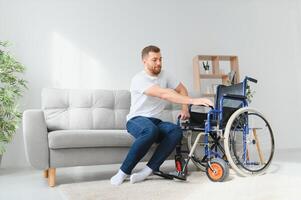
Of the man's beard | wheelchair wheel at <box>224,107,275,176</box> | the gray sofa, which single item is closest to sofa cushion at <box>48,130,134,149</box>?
the gray sofa

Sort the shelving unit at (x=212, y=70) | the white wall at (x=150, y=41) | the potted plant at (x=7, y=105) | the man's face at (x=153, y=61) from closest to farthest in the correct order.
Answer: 1. the man's face at (x=153, y=61)
2. the potted plant at (x=7, y=105)
3. the white wall at (x=150, y=41)
4. the shelving unit at (x=212, y=70)

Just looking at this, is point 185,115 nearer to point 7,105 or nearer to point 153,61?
point 153,61

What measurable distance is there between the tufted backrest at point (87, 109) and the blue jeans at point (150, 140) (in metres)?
0.64

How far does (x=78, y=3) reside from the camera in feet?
12.4

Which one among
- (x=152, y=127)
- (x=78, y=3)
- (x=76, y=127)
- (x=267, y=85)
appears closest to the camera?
(x=152, y=127)

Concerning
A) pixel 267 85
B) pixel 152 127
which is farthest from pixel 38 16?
pixel 267 85

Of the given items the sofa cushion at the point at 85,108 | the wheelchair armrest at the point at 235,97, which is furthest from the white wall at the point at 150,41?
the wheelchair armrest at the point at 235,97

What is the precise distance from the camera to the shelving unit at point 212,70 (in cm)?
399

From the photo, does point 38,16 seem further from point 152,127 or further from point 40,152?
point 152,127

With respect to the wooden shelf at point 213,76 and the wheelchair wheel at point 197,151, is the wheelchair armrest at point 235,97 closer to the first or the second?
the wheelchair wheel at point 197,151

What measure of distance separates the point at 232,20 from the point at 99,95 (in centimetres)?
245

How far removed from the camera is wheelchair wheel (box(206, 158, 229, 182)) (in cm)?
189

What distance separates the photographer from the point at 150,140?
6.71ft

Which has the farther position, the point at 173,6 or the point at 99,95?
the point at 173,6
